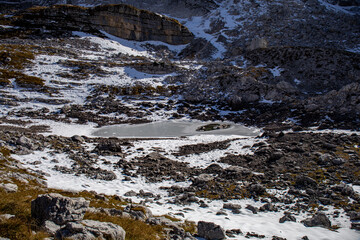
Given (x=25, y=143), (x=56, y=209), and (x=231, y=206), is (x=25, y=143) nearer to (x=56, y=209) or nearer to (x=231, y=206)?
(x=56, y=209)

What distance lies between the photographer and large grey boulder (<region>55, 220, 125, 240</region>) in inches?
187

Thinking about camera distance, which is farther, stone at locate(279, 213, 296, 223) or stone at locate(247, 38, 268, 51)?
stone at locate(247, 38, 268, 51)

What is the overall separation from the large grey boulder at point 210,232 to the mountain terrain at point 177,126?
34mm

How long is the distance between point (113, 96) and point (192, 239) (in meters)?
45.0

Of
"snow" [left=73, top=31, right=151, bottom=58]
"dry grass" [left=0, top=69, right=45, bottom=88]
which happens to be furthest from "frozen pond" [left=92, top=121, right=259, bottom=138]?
"snow" [left=73, top=31, right=151, bottom=58]

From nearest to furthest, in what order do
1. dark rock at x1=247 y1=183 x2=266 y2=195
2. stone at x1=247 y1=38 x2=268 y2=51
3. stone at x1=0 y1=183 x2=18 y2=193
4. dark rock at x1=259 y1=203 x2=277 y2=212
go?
stone at x1=0 y1=183 x2=18 y2=193, dark rock at x1=259 y1=203 x2=277 y2=212, dark rock at x1=247 y1=183 x2=266 y2=195, stone at x1=247 y1=38 x2=268 y2=51

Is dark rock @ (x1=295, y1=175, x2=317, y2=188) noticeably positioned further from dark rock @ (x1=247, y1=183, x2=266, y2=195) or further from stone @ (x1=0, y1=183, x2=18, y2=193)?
stone @ (x1=0, y1=183, x2=18, y2=193)

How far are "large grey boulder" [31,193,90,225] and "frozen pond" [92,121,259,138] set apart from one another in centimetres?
2468

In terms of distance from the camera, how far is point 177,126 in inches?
1452

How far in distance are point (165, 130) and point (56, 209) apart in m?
28.8

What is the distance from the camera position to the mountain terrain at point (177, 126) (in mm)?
8633


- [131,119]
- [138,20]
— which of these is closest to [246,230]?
[131,119]

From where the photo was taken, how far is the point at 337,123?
28234 millimetres

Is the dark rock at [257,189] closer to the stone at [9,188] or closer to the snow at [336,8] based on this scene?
the stone at [9,188]
